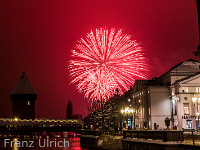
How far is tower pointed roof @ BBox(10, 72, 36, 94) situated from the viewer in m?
166

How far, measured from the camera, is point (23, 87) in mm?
167750

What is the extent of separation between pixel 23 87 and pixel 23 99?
705 cm

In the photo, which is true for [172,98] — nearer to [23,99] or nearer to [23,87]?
[23,99]

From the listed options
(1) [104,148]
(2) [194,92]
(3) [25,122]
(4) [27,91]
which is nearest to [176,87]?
(2) [194,92]

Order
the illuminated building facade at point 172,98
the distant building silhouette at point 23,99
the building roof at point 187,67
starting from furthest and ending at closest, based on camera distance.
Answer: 1. the distant building silhouette at point 23,99
2. the building roof at point 187,67
3. the illuminated building facade at point 172,98

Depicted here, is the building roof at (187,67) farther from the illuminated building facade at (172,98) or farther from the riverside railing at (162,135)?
the riverside railing at (162,135)

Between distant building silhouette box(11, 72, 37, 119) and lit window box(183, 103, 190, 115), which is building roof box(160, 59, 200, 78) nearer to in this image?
lit window box(183, 103, 190, 115)

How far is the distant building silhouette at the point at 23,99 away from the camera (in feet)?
527

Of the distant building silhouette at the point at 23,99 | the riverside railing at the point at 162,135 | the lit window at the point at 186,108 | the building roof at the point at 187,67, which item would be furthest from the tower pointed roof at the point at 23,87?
the riverside railing at the point at 162,135

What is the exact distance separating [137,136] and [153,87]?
63.1 meters

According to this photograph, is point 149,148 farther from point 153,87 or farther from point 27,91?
point 27,91

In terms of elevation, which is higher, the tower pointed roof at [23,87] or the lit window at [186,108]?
the tower pointed roof at [23,87]

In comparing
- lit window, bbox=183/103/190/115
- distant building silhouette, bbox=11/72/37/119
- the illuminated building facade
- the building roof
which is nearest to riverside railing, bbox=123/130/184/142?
the illuminated building facade

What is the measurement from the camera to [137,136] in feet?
133
